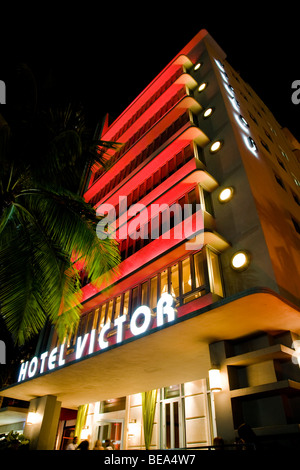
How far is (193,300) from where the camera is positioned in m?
10.7

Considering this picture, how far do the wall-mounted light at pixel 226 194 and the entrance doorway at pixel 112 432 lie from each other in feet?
44.9

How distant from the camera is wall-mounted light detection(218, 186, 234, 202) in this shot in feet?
42.1

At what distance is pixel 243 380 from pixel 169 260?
5.37 meters

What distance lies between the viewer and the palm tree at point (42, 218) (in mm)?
8078

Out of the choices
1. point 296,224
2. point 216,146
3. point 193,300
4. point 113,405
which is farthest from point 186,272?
point 113,405

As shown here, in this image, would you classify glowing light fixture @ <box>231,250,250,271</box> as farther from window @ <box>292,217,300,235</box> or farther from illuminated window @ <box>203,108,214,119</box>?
illuminated window @ <box>203,108,214,119</box>

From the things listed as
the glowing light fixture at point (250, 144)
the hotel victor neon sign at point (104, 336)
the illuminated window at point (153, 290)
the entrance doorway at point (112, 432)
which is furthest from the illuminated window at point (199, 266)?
the entrance doorway at point (112, 432)

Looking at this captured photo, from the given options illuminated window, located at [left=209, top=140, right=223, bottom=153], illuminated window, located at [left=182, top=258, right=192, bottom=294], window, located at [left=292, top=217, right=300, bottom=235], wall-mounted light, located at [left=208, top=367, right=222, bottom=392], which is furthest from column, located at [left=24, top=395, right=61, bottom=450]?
illuminated window, located at [left=209, top=140, right=223, bottom=153]

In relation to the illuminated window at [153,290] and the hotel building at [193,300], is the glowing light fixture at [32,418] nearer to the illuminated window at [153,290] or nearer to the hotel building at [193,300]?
the hotel building at [193,300]

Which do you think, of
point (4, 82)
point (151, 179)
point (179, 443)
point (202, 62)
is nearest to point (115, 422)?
point (179, 443)

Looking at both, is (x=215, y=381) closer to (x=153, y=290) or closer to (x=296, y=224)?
(x=153, y=290)

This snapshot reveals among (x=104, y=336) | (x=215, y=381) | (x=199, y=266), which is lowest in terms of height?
(x=215, y=381)

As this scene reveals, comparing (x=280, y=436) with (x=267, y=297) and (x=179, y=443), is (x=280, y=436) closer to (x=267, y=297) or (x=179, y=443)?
(x=267, y=297)

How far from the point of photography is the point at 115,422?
1814 cm
